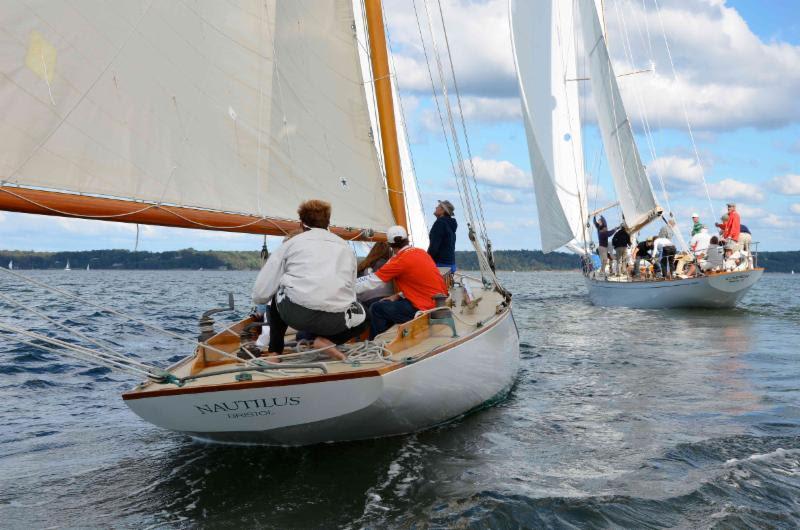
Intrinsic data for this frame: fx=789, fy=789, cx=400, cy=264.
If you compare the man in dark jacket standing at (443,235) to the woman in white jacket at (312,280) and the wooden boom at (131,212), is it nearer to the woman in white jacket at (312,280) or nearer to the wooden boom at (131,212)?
the wooden boom at (131,212)

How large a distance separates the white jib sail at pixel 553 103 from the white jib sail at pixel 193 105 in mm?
19526

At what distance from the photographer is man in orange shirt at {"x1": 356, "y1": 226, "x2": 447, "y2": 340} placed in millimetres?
7023

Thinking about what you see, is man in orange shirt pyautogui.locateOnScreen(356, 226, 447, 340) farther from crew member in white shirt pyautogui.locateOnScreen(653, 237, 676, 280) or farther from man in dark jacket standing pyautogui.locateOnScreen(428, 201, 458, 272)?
crew member in white shirt pyautogui.locateOnScreen(653, 237, 676, 280)

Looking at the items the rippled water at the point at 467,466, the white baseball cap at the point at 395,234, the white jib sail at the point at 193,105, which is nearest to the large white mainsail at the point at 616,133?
the rippled water at the point at 467,466

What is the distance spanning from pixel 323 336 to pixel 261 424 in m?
0.91

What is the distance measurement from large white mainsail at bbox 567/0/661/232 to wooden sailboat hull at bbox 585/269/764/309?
9.32ft

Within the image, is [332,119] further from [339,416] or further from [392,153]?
[339,416]

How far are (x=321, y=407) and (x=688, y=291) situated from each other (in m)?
18.0

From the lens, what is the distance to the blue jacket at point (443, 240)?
30.1ft

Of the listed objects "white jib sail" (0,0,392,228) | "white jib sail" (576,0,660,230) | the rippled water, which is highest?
"white jib sail" (576,0,660,230)

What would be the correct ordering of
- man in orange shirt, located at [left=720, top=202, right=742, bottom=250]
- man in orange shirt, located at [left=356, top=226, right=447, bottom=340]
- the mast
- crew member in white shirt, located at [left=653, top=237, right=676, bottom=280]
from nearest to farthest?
man in orange shirt, located at [left=356, top=226, right=447, bottom=340] → the mast → man in orange shirt, located at [left=720, top=202, right=742, bottom=250] → crew member in white shirt, located at [left=653, top=237, right=676, bottom=280]

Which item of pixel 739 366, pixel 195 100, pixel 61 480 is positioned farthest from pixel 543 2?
pixel 61 480

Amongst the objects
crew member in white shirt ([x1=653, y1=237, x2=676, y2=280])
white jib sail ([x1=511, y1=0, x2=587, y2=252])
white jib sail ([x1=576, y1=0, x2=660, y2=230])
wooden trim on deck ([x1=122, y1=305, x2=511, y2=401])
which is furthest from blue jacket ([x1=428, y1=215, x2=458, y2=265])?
white jib sail ([x1=511, y1=0, x2=587, y2=252])

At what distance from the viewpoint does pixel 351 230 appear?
7695mm
